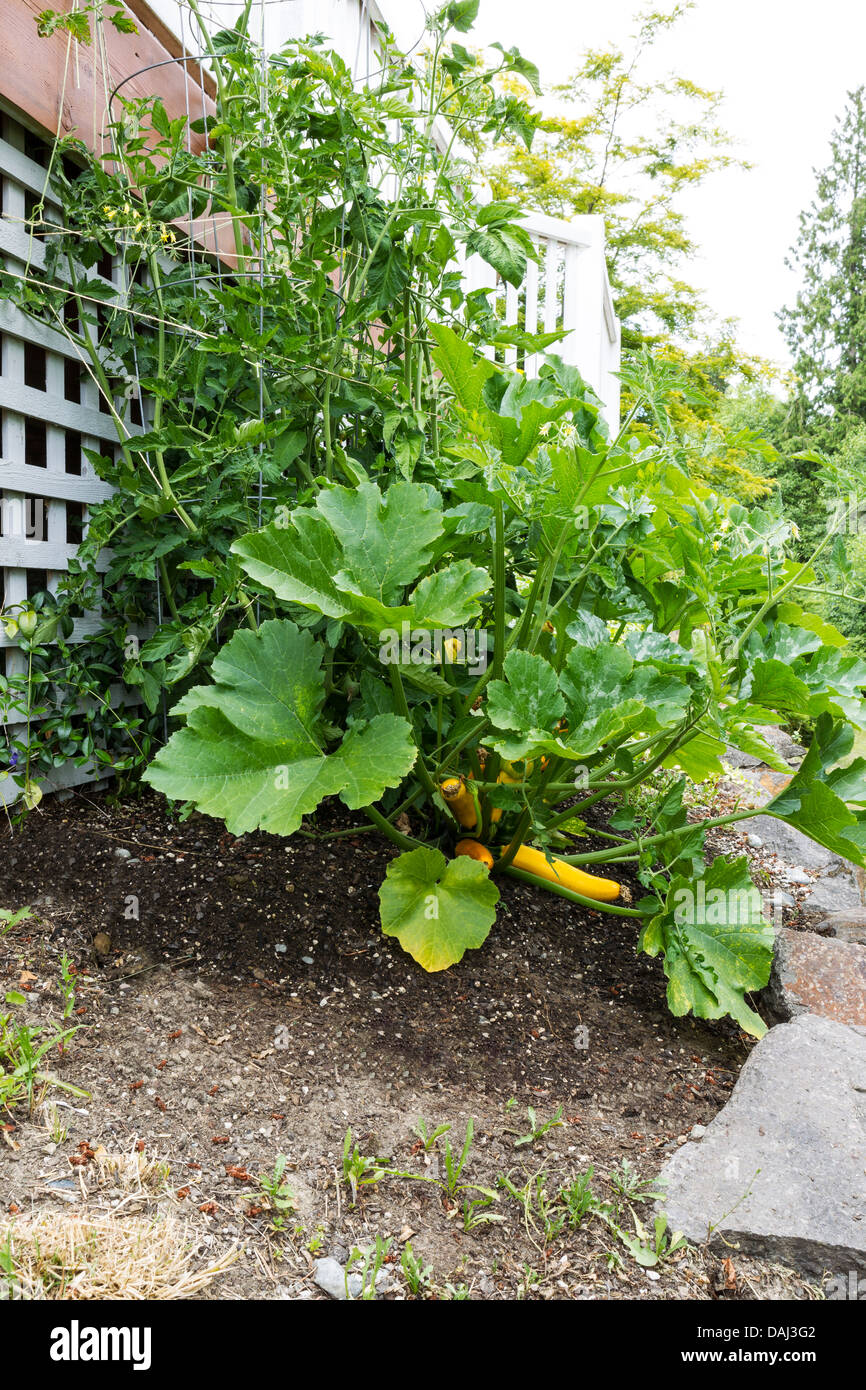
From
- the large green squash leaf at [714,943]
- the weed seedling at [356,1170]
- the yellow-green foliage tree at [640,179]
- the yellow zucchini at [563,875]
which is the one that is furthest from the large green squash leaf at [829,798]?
the yellow-green foliage tree at [640,179]

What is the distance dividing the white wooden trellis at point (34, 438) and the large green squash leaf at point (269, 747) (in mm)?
716

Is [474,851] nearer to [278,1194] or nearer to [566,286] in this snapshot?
[278,1194]

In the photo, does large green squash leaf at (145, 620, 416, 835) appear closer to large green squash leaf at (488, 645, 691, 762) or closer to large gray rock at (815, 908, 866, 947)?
large green squash leaf at (488, 645, 691, 762)

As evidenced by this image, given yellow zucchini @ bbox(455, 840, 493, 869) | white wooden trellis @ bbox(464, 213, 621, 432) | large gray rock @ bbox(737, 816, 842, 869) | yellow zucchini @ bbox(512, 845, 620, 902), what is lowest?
large gray rock @ bbox(737, 816, 842, 869)

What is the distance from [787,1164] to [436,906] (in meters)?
0.73

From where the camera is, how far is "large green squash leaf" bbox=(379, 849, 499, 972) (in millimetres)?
1762

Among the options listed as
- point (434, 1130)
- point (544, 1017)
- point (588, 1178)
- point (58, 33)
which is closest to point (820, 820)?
point (544, 1017)

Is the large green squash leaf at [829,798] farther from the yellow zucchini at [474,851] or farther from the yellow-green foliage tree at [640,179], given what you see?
the yellow-green foliage tree at [640,179]

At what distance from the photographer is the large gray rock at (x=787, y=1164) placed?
1.42m

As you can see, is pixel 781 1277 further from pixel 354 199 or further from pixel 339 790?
pixel 354 199

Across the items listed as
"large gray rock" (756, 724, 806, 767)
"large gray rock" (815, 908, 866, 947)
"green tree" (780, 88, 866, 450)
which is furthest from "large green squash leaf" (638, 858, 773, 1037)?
"green tree" (780, 88, 866, 450)

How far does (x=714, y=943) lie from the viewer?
1.86m

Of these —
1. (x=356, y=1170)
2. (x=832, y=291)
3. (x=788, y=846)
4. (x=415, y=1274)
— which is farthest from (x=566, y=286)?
(x=832, y=291)
